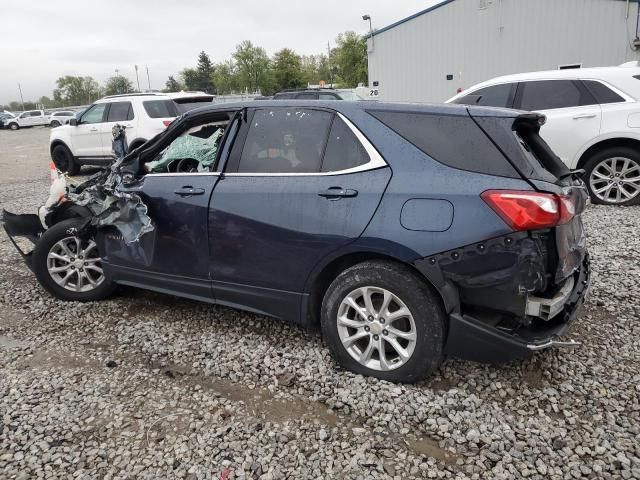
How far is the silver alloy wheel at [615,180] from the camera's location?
6.64 metres

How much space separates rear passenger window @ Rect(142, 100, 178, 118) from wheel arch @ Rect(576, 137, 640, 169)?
7827 mm

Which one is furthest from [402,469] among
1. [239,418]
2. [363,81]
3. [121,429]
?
[363,81]

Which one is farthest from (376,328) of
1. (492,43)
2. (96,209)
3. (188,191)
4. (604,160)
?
(492,43)

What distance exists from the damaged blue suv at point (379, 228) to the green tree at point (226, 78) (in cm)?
7404

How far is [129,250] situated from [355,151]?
200 centimetres

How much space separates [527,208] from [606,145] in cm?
510

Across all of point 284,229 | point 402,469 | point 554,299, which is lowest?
point 402,469

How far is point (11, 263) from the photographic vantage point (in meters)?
5.64

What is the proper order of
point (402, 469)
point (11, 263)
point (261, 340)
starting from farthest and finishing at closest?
point (11, 263)
point (261, 340)
point (402, 469)

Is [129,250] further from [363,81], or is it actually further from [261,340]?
[363,81]

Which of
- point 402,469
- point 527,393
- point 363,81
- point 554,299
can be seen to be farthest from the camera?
point 363,81

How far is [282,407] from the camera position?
2855 mm

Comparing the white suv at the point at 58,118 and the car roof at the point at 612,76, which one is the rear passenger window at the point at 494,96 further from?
the white suv at the point at 58,118

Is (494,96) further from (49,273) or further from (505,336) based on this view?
(49,273)
